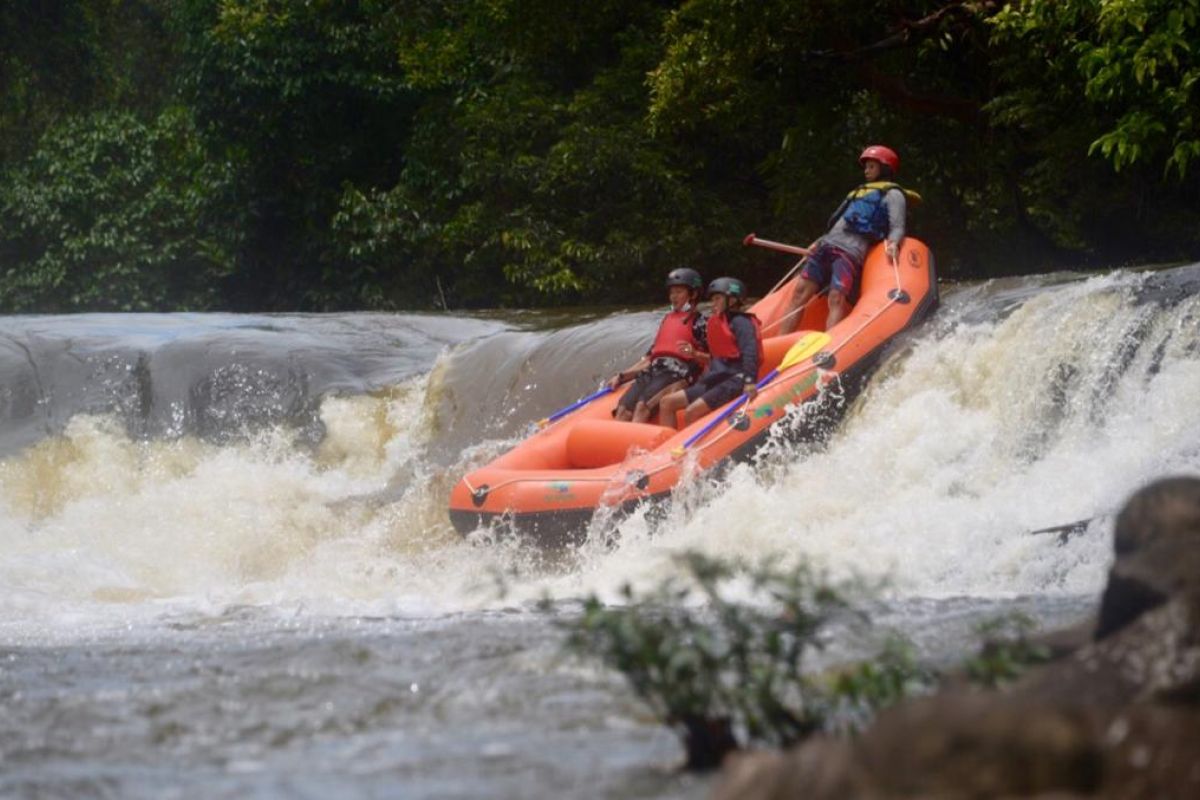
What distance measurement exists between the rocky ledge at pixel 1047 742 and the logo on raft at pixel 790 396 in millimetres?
5845

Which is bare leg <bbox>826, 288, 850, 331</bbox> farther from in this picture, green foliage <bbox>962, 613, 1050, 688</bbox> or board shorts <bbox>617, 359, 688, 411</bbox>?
green foliage <bbox>962, 613, 1050, 688</bbox>

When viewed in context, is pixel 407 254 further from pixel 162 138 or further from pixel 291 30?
pixel 162 138

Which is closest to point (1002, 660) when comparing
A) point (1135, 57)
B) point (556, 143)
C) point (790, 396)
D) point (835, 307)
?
point (790, 396)

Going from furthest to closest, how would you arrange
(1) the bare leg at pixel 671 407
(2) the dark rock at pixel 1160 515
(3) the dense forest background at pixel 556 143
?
(3) the dense forest background at pixel 556 143, (1) the bare leg at pixel 671 407, (2) the dark rock at pixel 1160 515

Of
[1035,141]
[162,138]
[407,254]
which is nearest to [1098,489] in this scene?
[1035,141]

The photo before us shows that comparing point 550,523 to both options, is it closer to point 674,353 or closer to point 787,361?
point 674,353

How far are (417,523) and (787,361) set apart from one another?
249 cm

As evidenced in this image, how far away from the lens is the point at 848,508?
919 cm

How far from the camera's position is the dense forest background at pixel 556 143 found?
593 inches

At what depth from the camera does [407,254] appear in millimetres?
21469

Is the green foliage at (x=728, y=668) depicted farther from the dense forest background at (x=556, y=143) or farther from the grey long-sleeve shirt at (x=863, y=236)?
the dense forest background at (x=556, y=143)

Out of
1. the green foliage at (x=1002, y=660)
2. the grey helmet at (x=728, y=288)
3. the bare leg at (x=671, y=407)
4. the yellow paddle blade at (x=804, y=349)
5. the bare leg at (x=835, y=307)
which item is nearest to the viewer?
the green foliage at (x=1002, y=660)

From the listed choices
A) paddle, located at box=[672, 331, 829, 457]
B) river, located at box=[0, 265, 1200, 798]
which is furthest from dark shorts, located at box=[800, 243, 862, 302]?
river, located at box=[0, 265, 1200, 798]

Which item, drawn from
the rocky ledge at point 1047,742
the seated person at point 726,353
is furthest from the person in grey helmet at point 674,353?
the rocky ledge at point 1047,742
